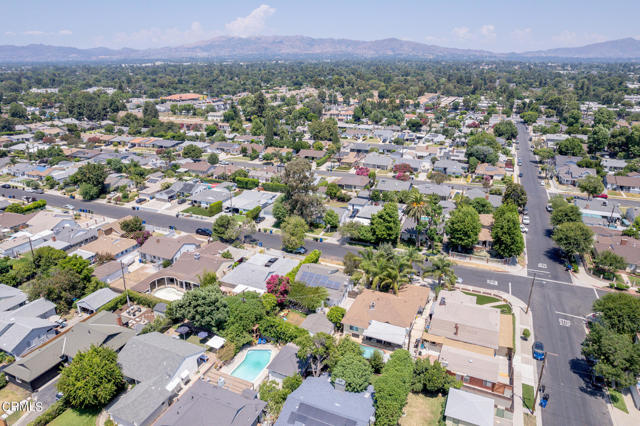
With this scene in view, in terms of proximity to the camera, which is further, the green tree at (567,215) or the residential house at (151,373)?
the green tree at (567,215)

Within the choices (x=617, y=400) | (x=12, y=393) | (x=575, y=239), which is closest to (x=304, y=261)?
(x=12, y=393)

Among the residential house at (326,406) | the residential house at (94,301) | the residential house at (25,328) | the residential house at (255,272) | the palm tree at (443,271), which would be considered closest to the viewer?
the residential house at (326,406)

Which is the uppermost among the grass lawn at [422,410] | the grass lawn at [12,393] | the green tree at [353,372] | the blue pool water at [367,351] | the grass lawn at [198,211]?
the green tree at [353,372]

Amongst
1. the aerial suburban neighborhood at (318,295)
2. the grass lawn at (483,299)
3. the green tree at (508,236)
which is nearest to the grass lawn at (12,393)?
the aerial suburban neighborhood at (318,295)

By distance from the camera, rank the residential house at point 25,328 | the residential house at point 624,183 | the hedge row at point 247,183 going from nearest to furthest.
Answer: the residential house at point 25,328, the residential house at point 624,183, the hedge row at point 247,183

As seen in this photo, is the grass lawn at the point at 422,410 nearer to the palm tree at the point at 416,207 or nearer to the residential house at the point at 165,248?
the palm tree at the point at 416,207

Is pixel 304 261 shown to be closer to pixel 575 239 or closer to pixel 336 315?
pixel 336 315

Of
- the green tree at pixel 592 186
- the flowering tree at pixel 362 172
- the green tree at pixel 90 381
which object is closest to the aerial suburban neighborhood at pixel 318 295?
the green tree at pixel 90 381

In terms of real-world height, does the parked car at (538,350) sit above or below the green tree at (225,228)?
below
